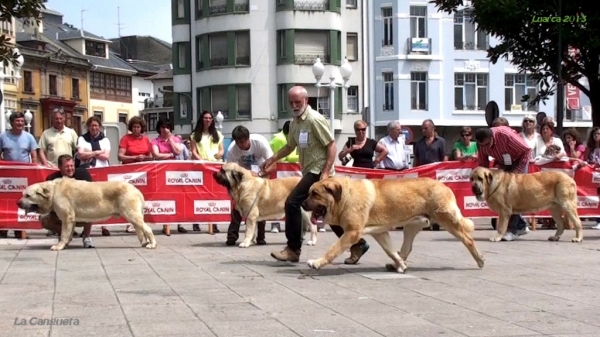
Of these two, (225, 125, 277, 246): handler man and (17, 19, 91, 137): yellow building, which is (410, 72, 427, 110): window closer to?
(17, 19, 91, 137): yellow building

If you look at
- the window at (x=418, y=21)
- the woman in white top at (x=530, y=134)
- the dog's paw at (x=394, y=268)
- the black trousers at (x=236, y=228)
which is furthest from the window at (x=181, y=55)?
the dog's paw at (x=394, y=268)

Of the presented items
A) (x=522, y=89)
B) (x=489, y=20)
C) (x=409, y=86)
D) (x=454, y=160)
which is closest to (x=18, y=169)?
(x=454, y=160)

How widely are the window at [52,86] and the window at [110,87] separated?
21.5 feet

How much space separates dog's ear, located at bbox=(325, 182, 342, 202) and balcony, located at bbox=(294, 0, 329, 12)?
46556mm

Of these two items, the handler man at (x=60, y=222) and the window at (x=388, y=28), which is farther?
the window at (x=388, y=28)

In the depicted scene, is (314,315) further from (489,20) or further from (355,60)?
(355,60)

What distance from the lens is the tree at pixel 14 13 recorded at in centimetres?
1134

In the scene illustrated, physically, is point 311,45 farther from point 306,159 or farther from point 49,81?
point 306,159

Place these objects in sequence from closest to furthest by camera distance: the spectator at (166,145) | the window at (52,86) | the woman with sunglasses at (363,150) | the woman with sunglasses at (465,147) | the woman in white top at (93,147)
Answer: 1. the woman in white top at (93,147)
2. the spectator at (166,145)
3. the woman with sunglasses at (363,150)
4. the woman with sunglasses at (465,147)
5. the window at (52,86)

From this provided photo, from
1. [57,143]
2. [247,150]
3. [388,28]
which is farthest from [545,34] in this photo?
[388,28]

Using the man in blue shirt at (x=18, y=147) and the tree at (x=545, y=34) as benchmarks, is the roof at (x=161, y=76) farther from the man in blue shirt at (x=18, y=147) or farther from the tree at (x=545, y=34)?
the man in blue shirt at (x=18, y=147)

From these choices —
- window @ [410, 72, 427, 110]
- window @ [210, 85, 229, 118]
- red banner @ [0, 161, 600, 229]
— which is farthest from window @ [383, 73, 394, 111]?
red banner @ [0, 161, 600, 229]

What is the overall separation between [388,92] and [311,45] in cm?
545

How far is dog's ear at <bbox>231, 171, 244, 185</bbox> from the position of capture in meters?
13.0
